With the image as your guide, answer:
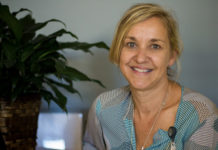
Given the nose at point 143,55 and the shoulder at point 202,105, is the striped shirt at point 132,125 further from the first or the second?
the nose at point 143,55

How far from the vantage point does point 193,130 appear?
104 centimetres

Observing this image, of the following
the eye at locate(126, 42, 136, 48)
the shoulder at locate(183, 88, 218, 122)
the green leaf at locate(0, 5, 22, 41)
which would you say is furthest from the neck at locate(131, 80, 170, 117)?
the green leaf at locate(0, 5, 22, 41)

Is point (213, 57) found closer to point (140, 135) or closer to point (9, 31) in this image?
point (140, 135)

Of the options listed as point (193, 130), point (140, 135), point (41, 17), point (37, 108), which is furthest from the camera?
point (41, 17)

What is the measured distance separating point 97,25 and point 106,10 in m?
0.12

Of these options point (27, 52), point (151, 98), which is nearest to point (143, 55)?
point (151, 98)

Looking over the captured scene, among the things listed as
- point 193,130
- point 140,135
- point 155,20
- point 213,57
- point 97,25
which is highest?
point 155,20

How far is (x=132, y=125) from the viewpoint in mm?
1247

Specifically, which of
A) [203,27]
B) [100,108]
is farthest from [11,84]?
[203,27]

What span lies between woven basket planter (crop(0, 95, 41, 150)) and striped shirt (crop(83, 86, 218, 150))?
0.29 m

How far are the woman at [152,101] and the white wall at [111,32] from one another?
0.54 m

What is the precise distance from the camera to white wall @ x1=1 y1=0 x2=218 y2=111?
5.72 ft

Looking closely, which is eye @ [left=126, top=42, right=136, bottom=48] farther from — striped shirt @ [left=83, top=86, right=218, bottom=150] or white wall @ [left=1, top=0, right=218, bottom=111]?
white wall @ [left=1, top=0, right=218, bottom=111]

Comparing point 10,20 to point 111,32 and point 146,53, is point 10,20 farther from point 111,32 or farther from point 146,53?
point 111,32
